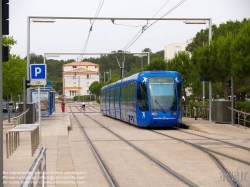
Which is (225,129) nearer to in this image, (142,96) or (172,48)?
(142,96)

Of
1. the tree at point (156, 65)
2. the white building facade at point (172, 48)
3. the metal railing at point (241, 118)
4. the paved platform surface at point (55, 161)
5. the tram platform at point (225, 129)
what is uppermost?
the white building facade at point (172, 48)

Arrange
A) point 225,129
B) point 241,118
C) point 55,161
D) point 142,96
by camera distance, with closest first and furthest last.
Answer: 1. point 55,161
2. point 225,129
3. point 142,96
4. point 241,118

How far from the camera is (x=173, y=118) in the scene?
25.6m

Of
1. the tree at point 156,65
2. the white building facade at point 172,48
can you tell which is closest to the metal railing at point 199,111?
the tree at point 156,65

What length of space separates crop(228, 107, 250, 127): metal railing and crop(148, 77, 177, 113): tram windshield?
3282mm

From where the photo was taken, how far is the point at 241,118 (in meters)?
26.2

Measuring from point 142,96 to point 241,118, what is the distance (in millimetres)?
5354

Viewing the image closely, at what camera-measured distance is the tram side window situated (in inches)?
1003

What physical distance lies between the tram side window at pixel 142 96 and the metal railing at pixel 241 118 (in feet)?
15.0

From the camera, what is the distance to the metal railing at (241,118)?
24.5 meters

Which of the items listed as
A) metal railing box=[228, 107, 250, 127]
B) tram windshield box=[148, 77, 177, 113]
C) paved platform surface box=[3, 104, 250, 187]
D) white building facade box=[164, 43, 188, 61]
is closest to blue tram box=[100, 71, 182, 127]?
tram windshield box=[148, 77, 177, 113]

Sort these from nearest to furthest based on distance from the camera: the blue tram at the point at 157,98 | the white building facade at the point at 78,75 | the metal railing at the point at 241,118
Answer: the metal railing at the point at 241,118 < the blue tram at the point at 157,98 < the white building facade at the point at 78,75

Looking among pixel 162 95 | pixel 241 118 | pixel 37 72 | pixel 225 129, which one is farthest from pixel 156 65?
pixel 37 72

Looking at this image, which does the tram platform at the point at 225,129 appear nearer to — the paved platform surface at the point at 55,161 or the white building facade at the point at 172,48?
the paved platform surface at the point at 55,161
